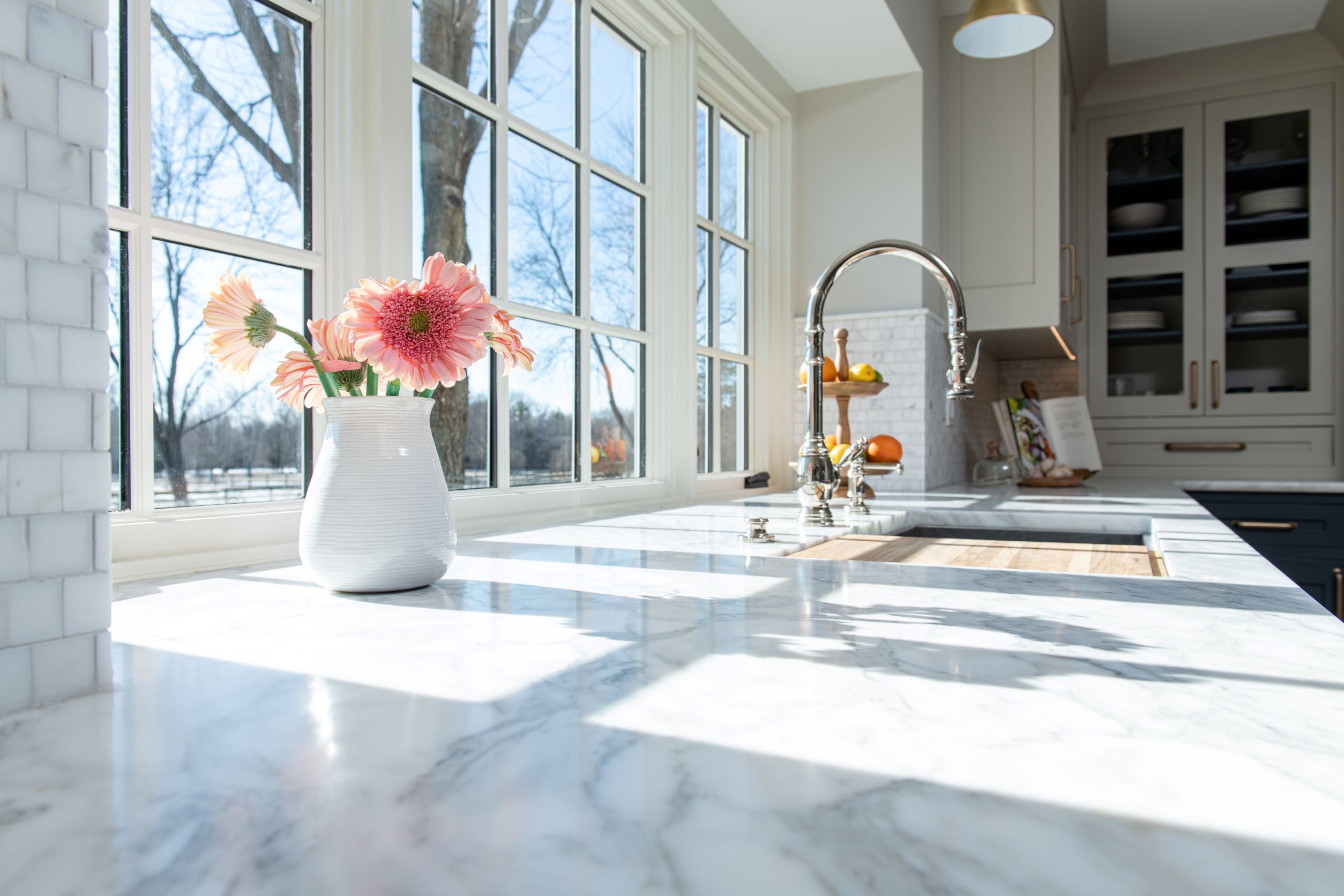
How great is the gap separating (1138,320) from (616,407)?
293cm

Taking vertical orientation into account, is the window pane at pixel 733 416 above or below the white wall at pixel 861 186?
below

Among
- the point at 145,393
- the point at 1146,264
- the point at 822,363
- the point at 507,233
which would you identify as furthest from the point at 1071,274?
the point at 145,393

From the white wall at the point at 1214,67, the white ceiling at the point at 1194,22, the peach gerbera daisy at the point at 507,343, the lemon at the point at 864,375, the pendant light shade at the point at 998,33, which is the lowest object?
the peach gerbera daisy at the point at 507,343

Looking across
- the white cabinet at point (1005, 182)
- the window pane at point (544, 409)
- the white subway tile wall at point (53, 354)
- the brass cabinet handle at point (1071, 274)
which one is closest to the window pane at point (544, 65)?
the window pane at point (544, 409)

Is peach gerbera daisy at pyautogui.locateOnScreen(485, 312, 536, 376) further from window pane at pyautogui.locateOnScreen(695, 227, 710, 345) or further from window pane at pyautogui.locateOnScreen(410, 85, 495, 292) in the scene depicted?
window pane at pyautogui.locateOnScreen(695, 227, 710, 345)

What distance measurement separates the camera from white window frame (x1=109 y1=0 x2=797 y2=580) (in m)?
1.12

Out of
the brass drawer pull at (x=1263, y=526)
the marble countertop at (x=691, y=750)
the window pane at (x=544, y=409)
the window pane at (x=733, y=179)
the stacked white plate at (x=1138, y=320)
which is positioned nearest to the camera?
the marble countertop at (x=691, y=750)

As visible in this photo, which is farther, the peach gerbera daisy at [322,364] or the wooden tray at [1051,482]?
the wooden tray at [1051,482]

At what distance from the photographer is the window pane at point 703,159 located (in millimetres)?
2729

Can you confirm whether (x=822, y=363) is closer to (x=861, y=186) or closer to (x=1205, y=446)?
(x=861, y=186)

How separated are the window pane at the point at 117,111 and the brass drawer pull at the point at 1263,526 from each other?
339 cm

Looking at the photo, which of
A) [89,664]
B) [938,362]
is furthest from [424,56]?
[938,362]

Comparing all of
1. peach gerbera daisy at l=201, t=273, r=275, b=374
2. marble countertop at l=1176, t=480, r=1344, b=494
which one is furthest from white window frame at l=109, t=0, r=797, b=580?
marble countertop at l=1176, t=480, r=1344, b=494

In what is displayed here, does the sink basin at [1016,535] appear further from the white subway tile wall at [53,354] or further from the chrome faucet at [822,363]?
the white subway tile wall at [53,354]
